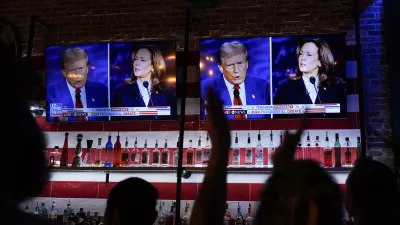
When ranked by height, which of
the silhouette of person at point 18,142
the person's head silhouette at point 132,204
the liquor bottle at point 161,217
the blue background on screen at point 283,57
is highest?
the blue background on screen at point 283,57

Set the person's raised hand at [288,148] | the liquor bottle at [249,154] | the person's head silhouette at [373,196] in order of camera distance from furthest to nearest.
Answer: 1. the liquor bottle at [249,154]
2. the person's head silhouette at [373,196]
3. the person's raised hand at [288,148]

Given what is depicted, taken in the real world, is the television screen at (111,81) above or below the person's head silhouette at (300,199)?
above

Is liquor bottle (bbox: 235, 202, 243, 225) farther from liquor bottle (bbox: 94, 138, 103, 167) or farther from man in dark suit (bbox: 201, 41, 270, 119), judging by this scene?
liquor bottle (bbox: 94, 138, 103, 167)

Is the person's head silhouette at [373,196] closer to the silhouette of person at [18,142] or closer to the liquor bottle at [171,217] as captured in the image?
the silhouette of person at [18,142]

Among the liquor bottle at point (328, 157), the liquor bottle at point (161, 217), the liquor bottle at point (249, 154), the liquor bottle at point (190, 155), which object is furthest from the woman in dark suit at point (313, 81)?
the liquor bottle at point (161, 217)

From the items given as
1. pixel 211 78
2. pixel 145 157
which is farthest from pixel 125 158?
pixel 211 78

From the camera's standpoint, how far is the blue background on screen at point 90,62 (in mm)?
4770

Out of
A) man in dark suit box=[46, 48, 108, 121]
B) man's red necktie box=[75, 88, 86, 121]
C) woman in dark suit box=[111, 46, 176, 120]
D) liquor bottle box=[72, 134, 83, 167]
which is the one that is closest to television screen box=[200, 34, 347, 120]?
woman in dark suit box=[111, 46, 176, 120]

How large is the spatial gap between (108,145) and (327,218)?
427 centimetres

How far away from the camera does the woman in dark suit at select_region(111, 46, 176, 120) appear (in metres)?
4.60

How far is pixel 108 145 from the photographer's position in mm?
5098

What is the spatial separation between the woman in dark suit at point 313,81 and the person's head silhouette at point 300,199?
3.25 meters

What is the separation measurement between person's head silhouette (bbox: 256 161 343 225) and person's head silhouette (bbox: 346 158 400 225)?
603 millimetres

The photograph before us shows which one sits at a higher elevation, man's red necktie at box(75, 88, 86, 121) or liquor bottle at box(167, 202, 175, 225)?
man's red necktie at box(75, 88, 86, 121)
